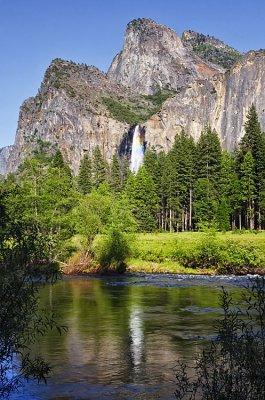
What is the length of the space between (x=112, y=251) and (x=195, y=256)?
27.1 ft

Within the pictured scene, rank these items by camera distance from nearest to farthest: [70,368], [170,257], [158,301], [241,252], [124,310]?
[70,368]
[124,310]
[158,301]
[241,252]
[170,257]

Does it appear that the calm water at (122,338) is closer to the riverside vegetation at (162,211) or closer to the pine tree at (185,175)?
the riverside vegetation at (162,211)

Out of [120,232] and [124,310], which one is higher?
[120,232]

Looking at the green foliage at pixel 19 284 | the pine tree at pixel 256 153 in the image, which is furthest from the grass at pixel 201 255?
the green foliage at pixel 19 284

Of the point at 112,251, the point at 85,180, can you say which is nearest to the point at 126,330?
the point at 112,251

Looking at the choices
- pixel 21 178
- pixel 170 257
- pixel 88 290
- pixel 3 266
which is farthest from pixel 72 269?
pixel 3 266

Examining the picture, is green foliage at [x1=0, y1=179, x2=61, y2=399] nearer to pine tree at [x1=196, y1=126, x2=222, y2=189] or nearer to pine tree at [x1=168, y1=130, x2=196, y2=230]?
pine tree at [x1=196, y1=126, x2=222, y2=189]

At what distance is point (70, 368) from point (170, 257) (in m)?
36.0

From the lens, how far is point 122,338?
833 inches

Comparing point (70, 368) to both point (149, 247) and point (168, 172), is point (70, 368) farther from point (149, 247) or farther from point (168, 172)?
point (168, 172)

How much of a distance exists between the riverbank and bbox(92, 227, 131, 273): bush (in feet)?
2.76

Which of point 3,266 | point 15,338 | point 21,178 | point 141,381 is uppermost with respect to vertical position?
point 21,178

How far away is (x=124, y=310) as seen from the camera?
28.2m

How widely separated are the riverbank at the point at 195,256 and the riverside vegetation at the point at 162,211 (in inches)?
3.6
